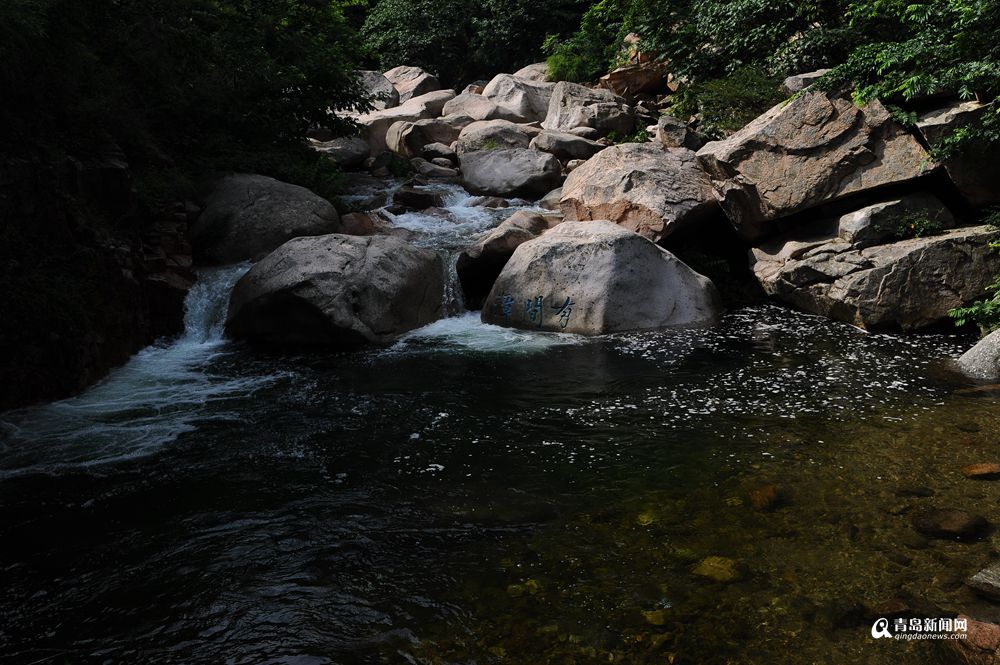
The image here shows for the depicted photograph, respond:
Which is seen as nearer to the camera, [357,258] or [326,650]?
[326,650]

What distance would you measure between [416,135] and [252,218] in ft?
28.9

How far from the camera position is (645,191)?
Result: 11.9m

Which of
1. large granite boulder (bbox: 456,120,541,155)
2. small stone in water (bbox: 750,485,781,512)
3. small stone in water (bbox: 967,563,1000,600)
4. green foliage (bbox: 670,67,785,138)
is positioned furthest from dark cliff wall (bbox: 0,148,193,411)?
green foliage (bbox: 670,67,785,138)

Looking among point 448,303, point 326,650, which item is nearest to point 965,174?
point 448,303

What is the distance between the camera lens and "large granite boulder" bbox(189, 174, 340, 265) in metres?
11.6

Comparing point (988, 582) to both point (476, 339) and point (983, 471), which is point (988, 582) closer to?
point (983, 471)

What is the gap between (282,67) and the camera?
45.8 feet

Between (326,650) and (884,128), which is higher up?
(884,128)

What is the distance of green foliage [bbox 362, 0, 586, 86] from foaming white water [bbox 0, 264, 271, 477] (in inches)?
791

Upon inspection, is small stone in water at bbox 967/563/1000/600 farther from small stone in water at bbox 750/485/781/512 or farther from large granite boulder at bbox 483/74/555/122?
large granite boulder at bbox 483/74/555/122

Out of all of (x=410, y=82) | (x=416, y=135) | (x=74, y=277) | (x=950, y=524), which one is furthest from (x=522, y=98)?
(x=950, y=524)

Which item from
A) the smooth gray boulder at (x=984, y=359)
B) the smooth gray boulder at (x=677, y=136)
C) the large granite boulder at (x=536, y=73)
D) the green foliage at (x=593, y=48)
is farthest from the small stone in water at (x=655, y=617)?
the large granite boulder at (x=536, y=73)

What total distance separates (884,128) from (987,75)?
4.53 ft

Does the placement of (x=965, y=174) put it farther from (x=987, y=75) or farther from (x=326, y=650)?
(x=326, y=650)
